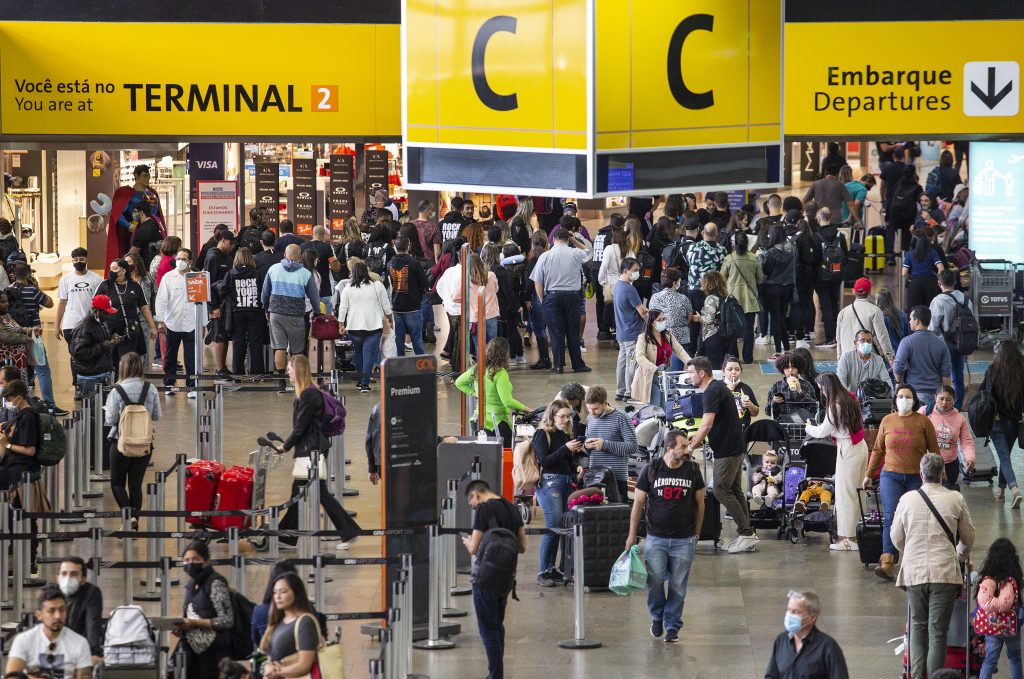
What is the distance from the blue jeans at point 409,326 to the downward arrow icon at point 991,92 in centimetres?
748

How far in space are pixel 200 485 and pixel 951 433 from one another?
617 cm

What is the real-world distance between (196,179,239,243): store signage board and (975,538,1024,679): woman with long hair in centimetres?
1538

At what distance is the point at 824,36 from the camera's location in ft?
54.3

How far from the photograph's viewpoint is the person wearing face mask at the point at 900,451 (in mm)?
12852

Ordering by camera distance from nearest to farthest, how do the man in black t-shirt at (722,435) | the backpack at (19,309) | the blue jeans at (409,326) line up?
1. the man in black t-shirt at (722,435)
2. the backpack at (19,309)
3. the blue jeans at (409,326)

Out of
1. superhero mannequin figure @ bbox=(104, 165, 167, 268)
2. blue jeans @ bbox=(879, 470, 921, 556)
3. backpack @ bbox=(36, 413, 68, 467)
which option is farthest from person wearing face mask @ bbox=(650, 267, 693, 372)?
backpack @ bbox=(36, 413, 68, 467)

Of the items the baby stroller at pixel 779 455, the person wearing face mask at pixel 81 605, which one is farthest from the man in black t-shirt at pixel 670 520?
the person wearing face mask at pixel 81 605

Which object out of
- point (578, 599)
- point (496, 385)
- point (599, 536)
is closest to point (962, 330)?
point (496, 385)

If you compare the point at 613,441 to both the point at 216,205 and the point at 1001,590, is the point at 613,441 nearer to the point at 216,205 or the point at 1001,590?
the point at 1001,590

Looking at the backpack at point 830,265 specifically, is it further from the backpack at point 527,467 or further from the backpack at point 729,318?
the backpack at point 527,467

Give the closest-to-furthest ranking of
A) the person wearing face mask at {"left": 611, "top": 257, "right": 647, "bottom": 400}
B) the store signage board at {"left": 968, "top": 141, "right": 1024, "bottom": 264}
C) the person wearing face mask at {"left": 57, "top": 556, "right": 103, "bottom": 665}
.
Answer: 1. the person wearing face mask at {"left": 57, "top": 556, "right": 103, "bottom": 665}
2. the person wearing face mask at {"left": 611, "top": 257, "right": 647, "bottom": 400}
3. the store signage board at {"left": 968, "top": 141, "right": 1024, "bottom": 264}

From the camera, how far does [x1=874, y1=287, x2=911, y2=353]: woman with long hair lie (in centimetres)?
1758

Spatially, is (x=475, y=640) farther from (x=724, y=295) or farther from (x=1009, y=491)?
(x=724, y=295)

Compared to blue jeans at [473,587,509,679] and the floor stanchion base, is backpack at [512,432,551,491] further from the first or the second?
blue jeans at [473,587,509,679]
